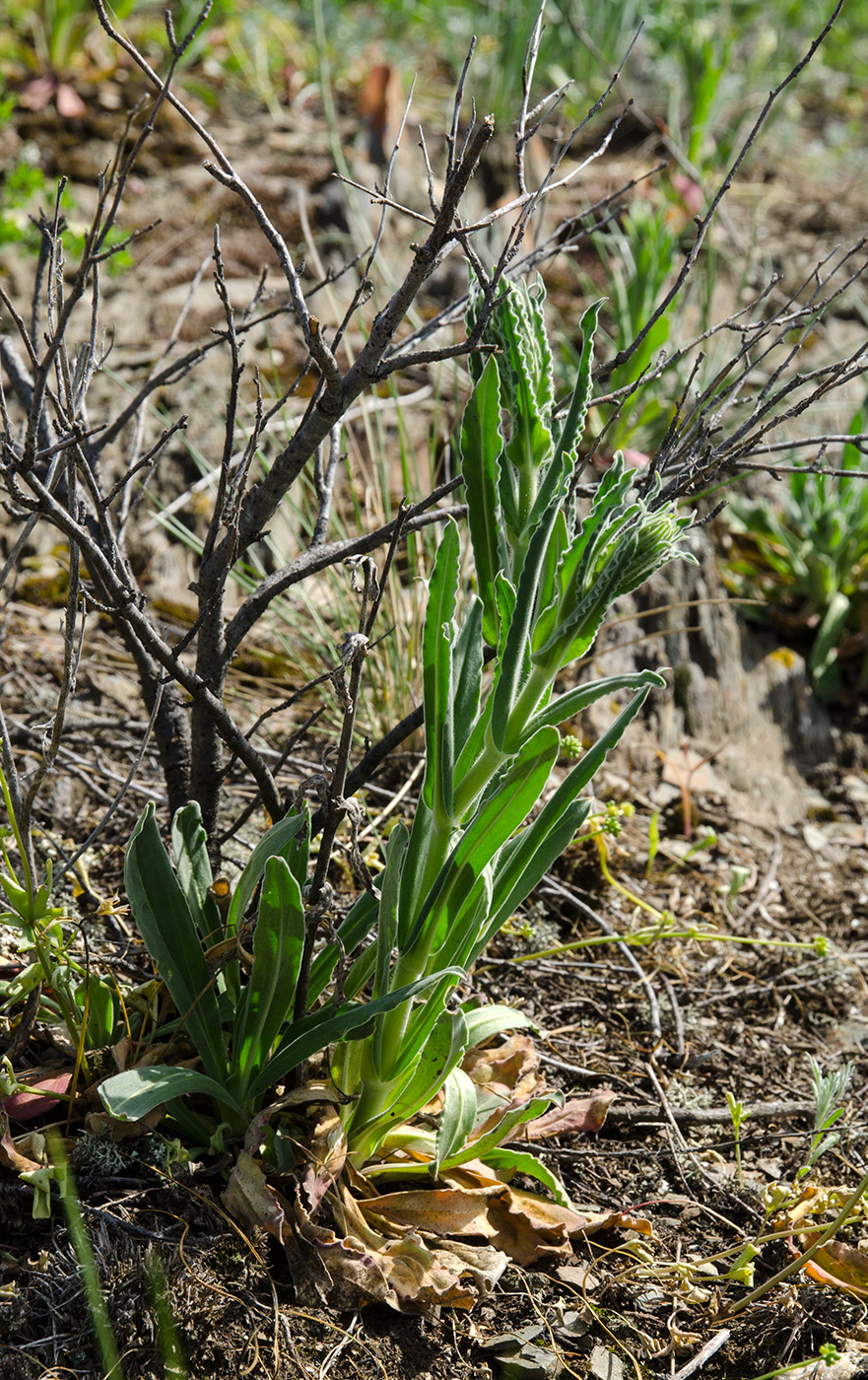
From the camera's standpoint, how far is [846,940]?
241cm

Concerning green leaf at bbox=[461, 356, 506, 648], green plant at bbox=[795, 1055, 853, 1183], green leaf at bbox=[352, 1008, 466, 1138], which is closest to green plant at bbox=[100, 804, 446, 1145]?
green leaf at bbox=[352, 1008, 466, 1138]

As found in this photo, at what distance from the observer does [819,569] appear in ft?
10.4

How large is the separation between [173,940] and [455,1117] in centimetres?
45

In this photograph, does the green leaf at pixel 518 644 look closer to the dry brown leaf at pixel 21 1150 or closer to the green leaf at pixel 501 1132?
the green leaf at pixel 501 1132

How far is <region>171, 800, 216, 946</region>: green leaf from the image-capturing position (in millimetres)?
A: 1452

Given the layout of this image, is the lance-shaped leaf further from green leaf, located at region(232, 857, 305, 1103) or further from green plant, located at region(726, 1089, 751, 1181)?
green plant, located at region(726, 1089, 751, 1181)

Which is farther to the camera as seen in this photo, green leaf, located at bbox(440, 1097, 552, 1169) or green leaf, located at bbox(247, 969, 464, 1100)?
green leaf, located at bbox(440, 1097, 552, 1169)

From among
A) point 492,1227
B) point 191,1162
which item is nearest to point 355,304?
point 191,1162

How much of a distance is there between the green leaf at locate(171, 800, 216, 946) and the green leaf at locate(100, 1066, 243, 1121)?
8.0 inches

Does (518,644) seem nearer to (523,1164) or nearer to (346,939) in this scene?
(346,939)

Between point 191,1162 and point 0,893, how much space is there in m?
0.55

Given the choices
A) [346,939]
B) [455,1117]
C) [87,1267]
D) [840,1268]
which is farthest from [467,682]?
[840,1268]

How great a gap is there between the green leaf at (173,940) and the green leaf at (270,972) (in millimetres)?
39

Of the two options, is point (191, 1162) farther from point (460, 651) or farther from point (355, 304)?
point (355, 304)
